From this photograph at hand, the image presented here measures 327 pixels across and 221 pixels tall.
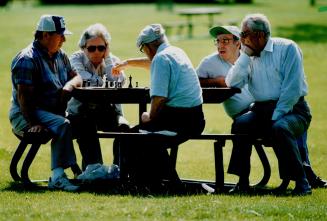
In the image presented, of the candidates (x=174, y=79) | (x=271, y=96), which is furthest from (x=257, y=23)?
(x=174, y=79)

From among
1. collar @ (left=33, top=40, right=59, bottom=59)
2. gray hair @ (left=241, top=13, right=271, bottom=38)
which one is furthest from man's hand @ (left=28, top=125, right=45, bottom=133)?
gray hair @ (left=241, top=13, right=271, bottom=38)

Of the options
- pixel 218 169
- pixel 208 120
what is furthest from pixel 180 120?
pixel 208 120

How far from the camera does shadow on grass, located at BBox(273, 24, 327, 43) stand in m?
33.8

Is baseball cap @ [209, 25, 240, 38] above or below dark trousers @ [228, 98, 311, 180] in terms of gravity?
above

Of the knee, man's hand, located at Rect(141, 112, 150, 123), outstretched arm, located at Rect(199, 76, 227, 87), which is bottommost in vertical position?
the knee

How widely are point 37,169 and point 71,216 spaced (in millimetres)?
3893

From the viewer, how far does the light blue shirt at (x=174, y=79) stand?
927cm

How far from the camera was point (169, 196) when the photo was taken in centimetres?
902

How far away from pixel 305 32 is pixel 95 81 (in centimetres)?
2678

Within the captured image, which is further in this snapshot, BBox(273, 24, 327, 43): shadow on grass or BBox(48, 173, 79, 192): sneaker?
BBox(273, 24, 327, 43): shadow on grass

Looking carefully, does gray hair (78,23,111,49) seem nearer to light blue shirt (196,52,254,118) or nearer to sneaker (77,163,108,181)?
light blue shirt (196,52,254,118)

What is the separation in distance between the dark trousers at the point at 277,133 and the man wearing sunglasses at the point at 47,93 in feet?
5.42

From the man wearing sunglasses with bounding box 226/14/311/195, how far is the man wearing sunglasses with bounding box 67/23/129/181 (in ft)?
4.59

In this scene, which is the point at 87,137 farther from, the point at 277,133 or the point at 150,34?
the point at 277,133
